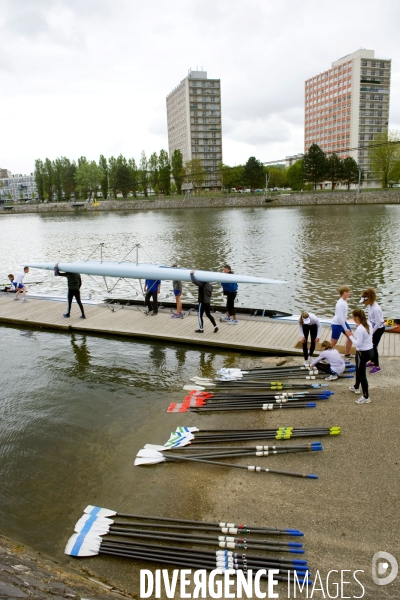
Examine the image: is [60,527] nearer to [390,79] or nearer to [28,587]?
[28,587]

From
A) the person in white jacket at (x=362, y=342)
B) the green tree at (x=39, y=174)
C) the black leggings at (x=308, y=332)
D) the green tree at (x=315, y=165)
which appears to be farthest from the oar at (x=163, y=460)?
the green tree at (x=39, y=174)

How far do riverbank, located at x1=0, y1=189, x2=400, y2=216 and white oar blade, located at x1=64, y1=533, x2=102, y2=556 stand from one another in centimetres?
10091

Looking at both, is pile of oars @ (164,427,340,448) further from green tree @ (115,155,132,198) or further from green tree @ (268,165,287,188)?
green tree @ (115,155,132,198)

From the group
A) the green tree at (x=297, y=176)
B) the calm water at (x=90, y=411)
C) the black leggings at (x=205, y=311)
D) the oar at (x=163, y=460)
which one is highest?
the green tree at (x=297, y=176)

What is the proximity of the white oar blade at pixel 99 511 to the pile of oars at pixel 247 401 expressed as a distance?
11.1 feet

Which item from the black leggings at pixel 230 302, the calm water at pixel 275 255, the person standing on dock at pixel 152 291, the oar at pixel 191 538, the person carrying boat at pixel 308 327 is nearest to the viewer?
the oar at pixel 191 538

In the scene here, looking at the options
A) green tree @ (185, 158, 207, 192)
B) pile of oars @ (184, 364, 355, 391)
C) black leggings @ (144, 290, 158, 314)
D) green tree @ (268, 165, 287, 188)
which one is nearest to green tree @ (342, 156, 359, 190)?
green tree @ (268, 165, 287, 188)

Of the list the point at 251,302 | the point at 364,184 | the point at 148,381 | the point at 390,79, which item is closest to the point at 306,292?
the point at 251,302

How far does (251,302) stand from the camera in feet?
75.2

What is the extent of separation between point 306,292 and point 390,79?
16541 cm

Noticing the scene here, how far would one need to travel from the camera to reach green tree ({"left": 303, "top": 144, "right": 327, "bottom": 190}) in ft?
361

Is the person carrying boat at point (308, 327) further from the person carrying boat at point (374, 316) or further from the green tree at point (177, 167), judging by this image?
the green tree at point (177, 167)

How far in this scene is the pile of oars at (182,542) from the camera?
564 centimetres

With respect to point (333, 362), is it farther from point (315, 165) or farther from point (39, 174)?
point (39, 174)
